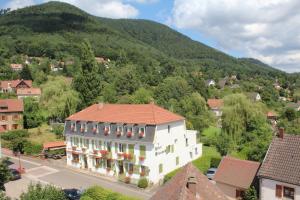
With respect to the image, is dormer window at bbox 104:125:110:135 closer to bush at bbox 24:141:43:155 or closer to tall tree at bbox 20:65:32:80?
bush at bbox 24:141:43:155

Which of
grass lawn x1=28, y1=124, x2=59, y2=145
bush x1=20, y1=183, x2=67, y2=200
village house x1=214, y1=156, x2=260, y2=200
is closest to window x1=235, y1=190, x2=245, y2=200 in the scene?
village house x1=214, y1=156, x2=260, y2=200

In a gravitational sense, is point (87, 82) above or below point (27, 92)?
above

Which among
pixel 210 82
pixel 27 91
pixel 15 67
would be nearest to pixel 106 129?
pixel 27 91

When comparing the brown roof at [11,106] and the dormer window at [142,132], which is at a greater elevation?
the brown roof at [11,106]

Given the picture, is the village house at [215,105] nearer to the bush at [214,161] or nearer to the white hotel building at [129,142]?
the white hotel building at [129,142]

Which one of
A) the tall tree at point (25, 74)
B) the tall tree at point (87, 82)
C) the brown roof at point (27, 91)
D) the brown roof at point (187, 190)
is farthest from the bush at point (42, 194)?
the tall tree at point (25, 74)

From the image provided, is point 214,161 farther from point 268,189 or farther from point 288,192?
point 288,192
